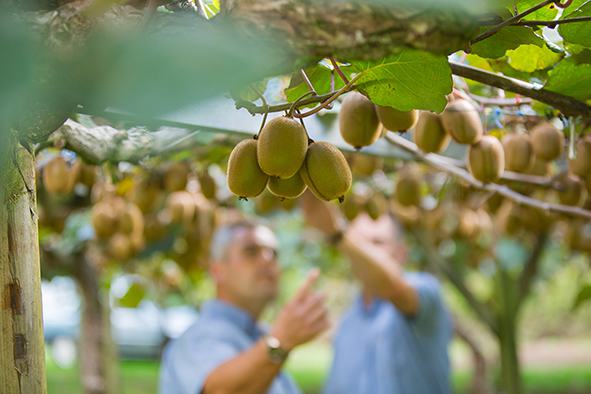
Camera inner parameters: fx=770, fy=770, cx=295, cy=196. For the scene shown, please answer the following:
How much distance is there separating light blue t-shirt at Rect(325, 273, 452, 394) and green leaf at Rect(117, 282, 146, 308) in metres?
2.29

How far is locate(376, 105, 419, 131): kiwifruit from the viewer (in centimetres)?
135

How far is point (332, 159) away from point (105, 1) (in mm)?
429

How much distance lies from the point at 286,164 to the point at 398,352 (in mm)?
2534

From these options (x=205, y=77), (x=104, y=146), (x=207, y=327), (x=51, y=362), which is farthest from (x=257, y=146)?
(x=51, y=362)

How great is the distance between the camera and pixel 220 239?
3.37 meters

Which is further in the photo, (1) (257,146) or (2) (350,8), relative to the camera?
(1) (257,146)

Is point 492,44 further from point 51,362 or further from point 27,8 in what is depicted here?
point 51,362

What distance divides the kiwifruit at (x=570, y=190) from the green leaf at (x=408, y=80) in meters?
1.15

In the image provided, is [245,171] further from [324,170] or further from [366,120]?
[366,120]

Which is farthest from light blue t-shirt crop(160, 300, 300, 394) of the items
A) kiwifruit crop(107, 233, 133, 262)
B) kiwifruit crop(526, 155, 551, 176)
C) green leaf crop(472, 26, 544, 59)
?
green leaf crop(472, 26, 544, 59)

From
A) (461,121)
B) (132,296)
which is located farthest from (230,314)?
(132,296)

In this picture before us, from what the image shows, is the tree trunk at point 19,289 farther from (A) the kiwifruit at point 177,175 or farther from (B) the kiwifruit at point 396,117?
(A) the kiwifruit at point 177,175

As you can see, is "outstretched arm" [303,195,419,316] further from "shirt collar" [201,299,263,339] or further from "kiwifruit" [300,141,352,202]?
"kiwifruit" [300,141,352,202]

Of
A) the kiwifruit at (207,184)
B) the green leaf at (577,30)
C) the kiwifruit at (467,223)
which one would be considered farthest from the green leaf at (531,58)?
the kiwifruit at (467,223)
